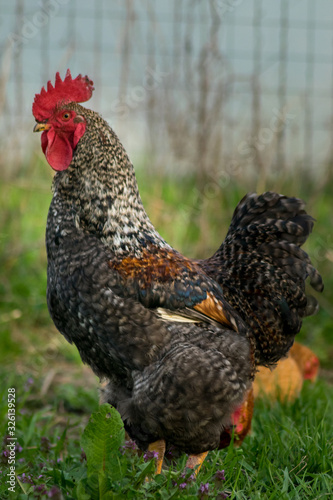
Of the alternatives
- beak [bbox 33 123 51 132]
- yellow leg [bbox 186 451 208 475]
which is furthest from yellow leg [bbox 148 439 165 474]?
beak [bbox 33 123 51 132]

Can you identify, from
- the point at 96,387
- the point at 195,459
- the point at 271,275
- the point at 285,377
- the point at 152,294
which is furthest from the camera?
the point at 285,377

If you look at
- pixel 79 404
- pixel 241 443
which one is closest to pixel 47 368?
pixel 79 404

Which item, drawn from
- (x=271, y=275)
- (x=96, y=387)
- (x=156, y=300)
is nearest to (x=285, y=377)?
(x=271, y=275)

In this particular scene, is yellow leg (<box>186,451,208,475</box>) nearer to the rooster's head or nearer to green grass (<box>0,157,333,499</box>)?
green grass (<box>0,157,333,499</box>)

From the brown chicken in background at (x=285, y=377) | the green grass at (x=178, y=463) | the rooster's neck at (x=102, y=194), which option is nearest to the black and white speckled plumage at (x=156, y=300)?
the rooster's neck at (x=102, y=194)

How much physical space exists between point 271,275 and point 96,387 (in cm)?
138

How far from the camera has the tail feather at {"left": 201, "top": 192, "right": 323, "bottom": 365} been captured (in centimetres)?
358

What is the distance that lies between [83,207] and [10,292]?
10.2 feet

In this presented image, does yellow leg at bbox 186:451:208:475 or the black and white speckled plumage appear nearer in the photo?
the black and white speckled plumage

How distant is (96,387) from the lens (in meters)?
3.95

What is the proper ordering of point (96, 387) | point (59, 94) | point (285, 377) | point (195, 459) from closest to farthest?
point (195, 459)
point (59, 94)
point (96, 387)
point (285, 377)

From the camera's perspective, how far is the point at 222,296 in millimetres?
3457

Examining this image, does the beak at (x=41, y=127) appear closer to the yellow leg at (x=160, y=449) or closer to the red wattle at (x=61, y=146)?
the red wattle at (x=61, y=146)

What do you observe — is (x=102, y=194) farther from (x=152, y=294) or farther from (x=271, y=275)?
(x=271, y=275)
